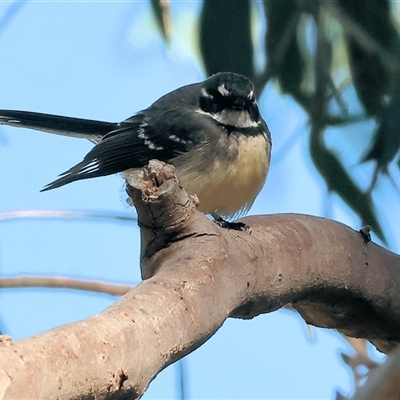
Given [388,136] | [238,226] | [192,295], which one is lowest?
[192,295]

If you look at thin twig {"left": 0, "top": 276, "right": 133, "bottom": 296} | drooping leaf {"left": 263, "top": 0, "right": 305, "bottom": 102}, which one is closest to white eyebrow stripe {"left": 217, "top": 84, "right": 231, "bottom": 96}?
drooping leaf {"left": 263, "top": 0, "right": 305, "bottom": 102}

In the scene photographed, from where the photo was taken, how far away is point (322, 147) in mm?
1778

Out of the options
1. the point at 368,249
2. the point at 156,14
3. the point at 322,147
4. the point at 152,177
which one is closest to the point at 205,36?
the point at 156,14

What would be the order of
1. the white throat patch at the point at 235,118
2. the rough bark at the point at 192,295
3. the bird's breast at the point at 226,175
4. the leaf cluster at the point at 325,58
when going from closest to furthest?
1. the rough bark at the point at 192,295
2. the bird's breast at the point at 226,175
3. the white throat patch at the point at 235,118
4. the leaf cluster at the point at 325,58

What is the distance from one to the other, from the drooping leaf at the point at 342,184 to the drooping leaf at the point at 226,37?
23 centimetres

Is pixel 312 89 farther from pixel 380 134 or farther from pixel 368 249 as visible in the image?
pixel 368 249

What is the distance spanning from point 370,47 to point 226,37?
0.33 m

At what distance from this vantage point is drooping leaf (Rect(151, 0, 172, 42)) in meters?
1.87

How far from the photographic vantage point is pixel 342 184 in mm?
1744

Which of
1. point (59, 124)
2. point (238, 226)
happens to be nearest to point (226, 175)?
point (238, 226)

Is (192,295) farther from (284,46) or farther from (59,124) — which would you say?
(284,46)

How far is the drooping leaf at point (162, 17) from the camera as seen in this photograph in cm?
187

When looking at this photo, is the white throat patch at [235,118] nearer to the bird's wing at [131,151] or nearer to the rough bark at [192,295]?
the bird's wing at [131,151]

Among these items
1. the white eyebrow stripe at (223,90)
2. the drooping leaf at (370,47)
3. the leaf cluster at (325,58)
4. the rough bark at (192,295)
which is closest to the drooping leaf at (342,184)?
the leaf cluster at (325,58)
